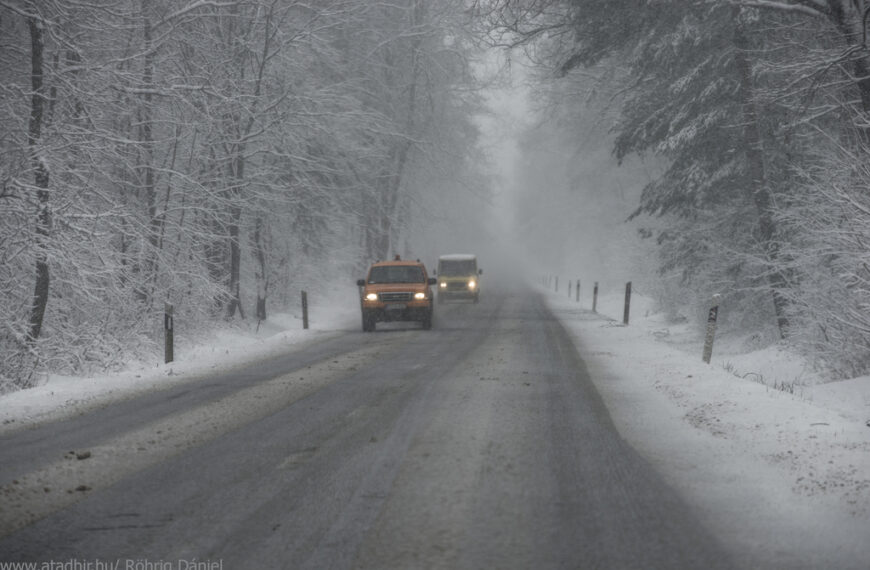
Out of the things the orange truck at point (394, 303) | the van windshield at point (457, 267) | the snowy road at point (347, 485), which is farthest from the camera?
the van windshield at point (457, 267)

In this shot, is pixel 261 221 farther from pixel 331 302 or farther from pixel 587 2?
pixel 587 2

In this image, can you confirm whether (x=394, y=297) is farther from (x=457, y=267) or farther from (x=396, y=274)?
(x=457, y=267)

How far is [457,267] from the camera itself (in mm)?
33219

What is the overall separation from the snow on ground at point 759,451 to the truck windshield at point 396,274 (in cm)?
923

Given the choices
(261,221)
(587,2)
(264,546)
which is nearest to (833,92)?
(587,2)

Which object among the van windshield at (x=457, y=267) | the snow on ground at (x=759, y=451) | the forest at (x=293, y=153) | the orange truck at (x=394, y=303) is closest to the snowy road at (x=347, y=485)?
the snow on ground at (x=759, y=451)

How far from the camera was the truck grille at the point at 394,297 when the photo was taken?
19.2 meters

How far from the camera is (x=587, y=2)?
14688 millimetres

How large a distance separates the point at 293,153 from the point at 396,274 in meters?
4.53

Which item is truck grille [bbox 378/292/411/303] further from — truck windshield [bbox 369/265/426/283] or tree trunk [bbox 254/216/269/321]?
tree trunk [bbox 254/216/269/321]

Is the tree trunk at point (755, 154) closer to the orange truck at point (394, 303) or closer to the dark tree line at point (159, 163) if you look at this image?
the orange truck at point (394, 303)

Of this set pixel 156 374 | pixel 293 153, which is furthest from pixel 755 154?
pixel 156 374

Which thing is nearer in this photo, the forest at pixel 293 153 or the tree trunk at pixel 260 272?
the forest at pixel 293 153

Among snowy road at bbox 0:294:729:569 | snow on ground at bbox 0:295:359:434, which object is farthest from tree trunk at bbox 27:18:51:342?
snowy road at bbox 0:294:729:569
